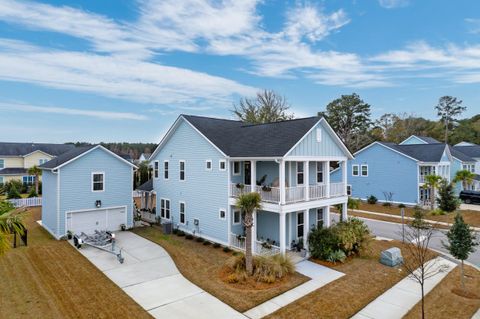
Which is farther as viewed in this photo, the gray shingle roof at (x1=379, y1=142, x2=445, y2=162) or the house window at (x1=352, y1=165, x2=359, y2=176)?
the house window at (x1=352, y1=165, x2=359, y2=176)

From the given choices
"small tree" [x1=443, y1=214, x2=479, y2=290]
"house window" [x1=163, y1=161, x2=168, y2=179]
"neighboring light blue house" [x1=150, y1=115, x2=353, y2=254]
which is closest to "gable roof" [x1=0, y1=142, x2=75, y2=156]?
"house window" [x1=163, y1=161, x2=168, y2=179]

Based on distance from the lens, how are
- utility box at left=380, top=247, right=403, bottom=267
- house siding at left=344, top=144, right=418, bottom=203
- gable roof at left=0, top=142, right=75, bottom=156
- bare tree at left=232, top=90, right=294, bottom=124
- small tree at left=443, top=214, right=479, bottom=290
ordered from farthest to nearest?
gable roof at left=0, top=142, right=75, bottom=156 < bare tree at left=232, top=90, right=294, bottom=124 < house siding at left=344, top=144, right=418, bottom=203 < utility box at left=380, top=247, right=403, bottom=267 < small tree at left=443, top=214, right=479, bottom=290

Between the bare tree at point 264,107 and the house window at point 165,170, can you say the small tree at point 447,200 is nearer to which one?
the bare tree at point 264,107

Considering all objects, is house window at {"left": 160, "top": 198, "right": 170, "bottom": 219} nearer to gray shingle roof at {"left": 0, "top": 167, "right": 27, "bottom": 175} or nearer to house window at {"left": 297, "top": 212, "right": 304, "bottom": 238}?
house window at {"left": 297, "top": 212, "right": 304, "bottom": 238}

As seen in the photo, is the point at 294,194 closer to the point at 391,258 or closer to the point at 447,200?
the point at 391,258

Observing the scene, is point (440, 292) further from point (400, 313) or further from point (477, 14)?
point (477, 14)

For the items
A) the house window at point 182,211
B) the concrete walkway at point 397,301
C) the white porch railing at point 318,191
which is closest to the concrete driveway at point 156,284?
the house window at point 182,211

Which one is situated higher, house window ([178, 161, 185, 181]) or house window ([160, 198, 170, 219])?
house window ([178, 161, 185, 181])
